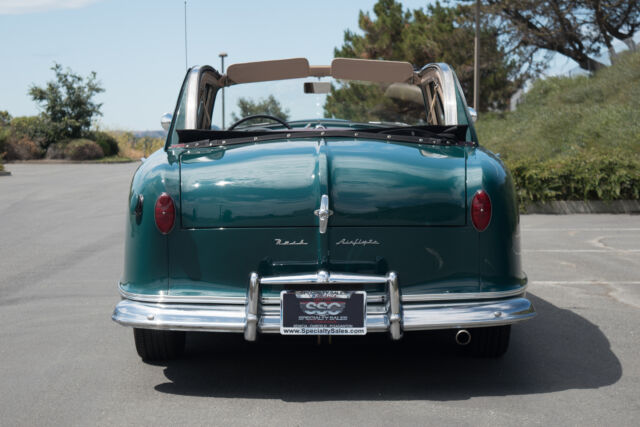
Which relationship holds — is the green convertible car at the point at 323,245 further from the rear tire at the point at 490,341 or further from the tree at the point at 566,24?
the tree at the point at 566,24

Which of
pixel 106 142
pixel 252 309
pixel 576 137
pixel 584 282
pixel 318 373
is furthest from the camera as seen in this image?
pixel 106 142

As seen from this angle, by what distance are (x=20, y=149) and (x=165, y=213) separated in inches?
1363

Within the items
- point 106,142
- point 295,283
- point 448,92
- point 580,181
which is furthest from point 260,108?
point 106,142

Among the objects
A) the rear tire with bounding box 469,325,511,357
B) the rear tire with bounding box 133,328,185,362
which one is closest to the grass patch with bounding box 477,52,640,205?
the rear tire with bounding box 469,325,511,357

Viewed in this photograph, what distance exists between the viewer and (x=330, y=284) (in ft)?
11.6

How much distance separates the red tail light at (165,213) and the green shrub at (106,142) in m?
35.9

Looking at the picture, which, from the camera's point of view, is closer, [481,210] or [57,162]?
[481,210]

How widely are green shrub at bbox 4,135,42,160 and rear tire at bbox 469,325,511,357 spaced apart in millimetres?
34709

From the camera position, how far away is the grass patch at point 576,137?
43.3 feet

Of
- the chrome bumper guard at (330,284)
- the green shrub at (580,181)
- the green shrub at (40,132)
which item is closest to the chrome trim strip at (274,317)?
the chrome bumper guard at (330,284)

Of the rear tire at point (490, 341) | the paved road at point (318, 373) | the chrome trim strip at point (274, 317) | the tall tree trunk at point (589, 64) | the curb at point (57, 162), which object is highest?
the tall tree trunk at point (589, 64)

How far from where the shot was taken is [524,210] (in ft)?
43.7

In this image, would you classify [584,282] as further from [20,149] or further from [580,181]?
[20,149]

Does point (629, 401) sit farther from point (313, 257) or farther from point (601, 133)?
point (601, 133)
